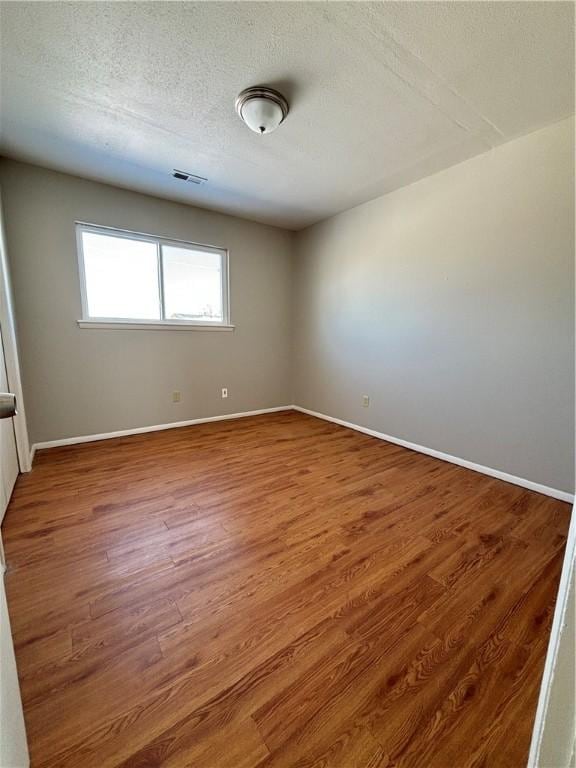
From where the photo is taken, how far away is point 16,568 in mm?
1425

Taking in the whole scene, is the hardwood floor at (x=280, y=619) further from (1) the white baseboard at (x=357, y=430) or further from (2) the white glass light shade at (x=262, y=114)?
(2) the white glass light shade at (x=262, y=114)

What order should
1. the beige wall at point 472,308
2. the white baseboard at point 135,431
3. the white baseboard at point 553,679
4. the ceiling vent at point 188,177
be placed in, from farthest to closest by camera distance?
the white baseboard at point 135,431
the ceiling vent at point 188,177
the beige wall at point 472,308
the white baseboard at point 553,679

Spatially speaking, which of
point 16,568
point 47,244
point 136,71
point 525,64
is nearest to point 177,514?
point 16,568

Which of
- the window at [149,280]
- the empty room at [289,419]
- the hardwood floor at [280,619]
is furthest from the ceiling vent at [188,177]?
the hardwood floor at [280,619]

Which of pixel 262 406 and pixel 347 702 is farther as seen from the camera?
pixel 262 406

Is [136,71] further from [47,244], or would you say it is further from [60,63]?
[47,244]

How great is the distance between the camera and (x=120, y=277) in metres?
3.15

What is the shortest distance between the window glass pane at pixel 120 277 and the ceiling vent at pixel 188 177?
0.83 meters

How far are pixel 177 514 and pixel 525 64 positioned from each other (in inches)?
123

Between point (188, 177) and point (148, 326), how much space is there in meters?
1.50

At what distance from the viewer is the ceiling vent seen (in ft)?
8.61

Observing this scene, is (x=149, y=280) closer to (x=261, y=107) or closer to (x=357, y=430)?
(x=261, y=107)

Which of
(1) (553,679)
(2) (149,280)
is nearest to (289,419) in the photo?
(2) (149,280)

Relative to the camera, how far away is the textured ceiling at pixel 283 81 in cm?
132
